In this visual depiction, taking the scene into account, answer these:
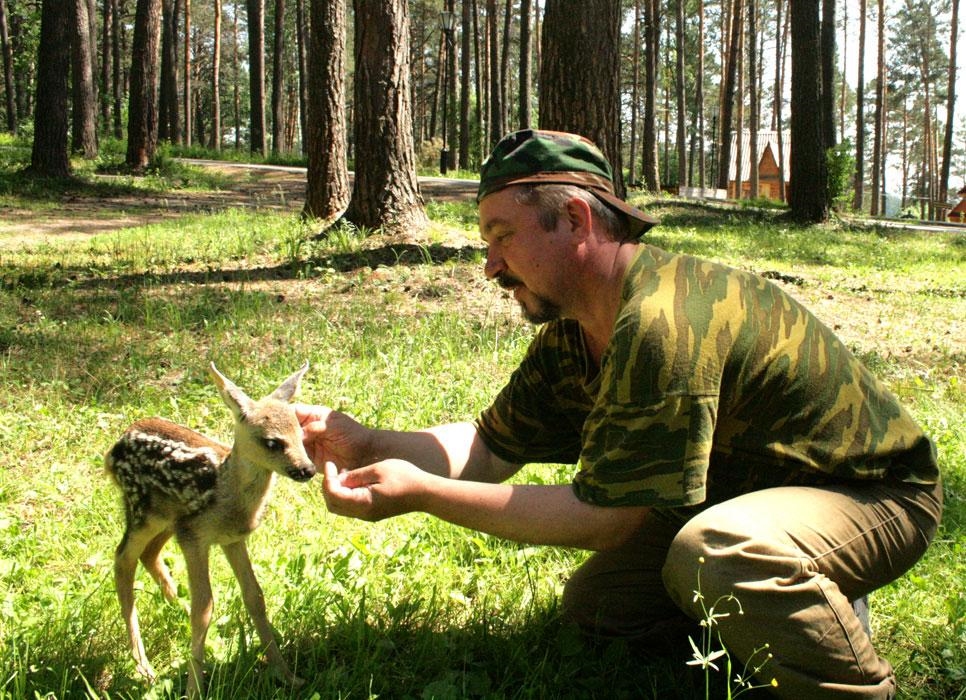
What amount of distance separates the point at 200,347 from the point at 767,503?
16.4ft

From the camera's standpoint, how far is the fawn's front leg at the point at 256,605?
3131 millimetres

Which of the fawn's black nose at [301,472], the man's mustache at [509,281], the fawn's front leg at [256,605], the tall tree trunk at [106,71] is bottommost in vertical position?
the fawn's front leg at [256,605]

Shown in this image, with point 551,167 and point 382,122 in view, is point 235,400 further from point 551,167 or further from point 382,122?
point 382,122

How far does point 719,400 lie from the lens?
2.89 m

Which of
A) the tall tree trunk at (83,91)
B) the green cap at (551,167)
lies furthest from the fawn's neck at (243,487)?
the tall tree trunk at (83,91)

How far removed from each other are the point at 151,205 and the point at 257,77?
15.2m

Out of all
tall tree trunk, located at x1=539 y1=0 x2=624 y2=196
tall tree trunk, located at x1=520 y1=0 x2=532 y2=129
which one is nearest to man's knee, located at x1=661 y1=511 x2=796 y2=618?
tall tree trunk, located at x1=539 y1=0 x2=624 y2=196

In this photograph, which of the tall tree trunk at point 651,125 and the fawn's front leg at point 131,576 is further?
the tall tree trunk at point 651,125

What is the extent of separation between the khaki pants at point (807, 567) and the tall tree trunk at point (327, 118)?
9.24m

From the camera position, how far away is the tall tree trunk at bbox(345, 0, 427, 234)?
9.78 metres

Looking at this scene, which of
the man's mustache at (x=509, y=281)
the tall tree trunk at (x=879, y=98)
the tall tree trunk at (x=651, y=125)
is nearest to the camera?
the man's mustache at (x=509, y=281)

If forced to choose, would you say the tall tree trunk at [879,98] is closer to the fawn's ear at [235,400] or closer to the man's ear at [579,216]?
the man's ear at [579,216]

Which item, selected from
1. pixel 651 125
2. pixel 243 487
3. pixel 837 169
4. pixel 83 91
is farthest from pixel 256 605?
pixel 651 125

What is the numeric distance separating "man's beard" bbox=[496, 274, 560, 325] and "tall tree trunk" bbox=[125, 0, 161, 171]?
62.6ft
